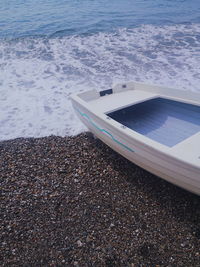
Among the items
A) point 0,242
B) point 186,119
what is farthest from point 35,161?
point 186,119

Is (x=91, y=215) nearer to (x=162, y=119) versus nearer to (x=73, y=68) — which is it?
(x=162, y=119)

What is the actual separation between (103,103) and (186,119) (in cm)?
196

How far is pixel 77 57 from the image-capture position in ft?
38.2

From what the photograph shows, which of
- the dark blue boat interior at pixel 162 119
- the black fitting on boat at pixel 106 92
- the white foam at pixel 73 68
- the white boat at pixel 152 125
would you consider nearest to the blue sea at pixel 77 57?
the white foam at pixel 73 68

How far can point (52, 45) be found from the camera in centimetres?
1360

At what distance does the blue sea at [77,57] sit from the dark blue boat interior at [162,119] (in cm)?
166

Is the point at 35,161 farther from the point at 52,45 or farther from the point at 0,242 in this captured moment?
the point at 52,45

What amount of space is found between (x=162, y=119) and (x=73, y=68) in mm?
6855

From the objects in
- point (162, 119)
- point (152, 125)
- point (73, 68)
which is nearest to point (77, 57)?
point (73, 68)

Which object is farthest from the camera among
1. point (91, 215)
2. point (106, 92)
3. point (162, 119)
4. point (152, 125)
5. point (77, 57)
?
point (77, 57)

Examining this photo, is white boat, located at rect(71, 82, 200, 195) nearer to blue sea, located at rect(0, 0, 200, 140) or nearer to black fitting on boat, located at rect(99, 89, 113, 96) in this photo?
black fitting on boat, located at rect(99, 89, 113, 96)

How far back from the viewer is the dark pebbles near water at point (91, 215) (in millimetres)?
2881

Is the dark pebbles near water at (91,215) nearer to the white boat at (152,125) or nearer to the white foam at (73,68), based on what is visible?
the white boat at (152,125)

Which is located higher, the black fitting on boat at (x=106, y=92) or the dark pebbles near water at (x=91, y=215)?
the black fitting on boat at (x=106, y=92)
